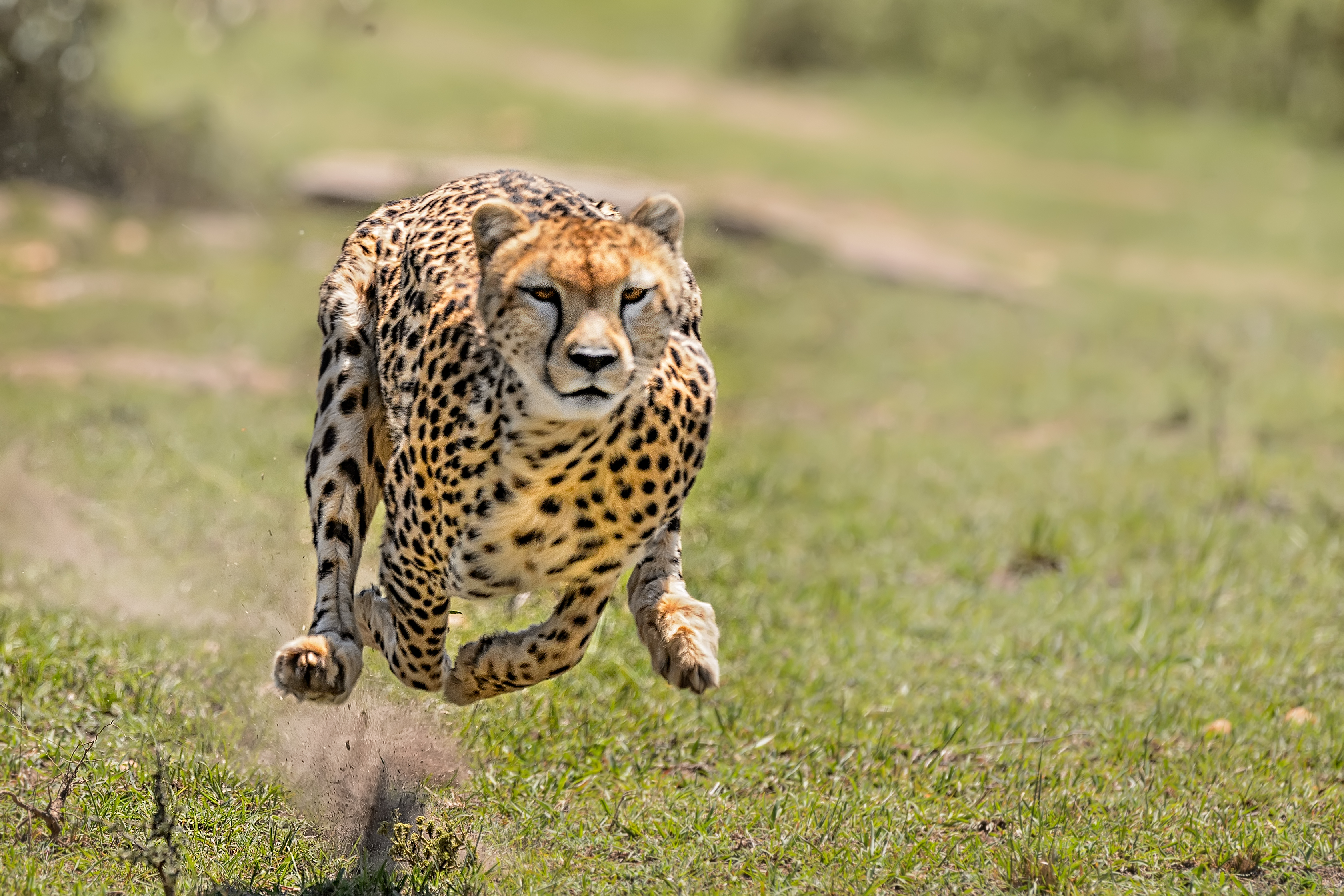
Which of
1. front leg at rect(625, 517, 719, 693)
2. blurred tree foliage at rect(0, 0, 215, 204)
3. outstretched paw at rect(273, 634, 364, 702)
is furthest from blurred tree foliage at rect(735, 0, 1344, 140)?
outstretched paw at rect(273, 634, 364, 702)

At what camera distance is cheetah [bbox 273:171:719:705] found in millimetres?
3650

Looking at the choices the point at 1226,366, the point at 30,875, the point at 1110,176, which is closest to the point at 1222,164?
the point at 1110,176

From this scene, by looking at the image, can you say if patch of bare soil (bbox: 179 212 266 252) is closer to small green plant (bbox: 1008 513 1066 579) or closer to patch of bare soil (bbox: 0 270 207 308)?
patch of bare soil (bbox: 0 270 207 308)

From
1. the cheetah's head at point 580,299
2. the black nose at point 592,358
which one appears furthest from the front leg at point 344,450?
the black nose at point 592,358

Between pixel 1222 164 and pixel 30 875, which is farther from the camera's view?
pixel 1222 164

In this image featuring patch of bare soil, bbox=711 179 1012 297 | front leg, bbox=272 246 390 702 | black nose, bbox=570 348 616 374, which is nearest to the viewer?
black nose, bbox=570 348 616 374

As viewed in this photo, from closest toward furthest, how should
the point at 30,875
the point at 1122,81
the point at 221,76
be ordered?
the point at 30,875 → the point at 221,76 → the point at 1122,81

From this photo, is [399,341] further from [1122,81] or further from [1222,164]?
[1122,81]

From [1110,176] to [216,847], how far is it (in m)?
14.6

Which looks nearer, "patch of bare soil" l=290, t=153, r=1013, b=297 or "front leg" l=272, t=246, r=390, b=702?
"front leg" l=272, t=246, r=390, b=702

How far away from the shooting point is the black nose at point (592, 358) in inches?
137

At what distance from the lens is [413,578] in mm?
4352

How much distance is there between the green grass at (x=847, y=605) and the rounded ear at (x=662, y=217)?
157 cm

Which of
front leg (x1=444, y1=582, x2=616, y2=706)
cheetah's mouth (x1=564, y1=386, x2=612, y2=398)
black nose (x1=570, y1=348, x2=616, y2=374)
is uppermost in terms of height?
black nose (x1=570, y1=348, x2=616, y2=374)
